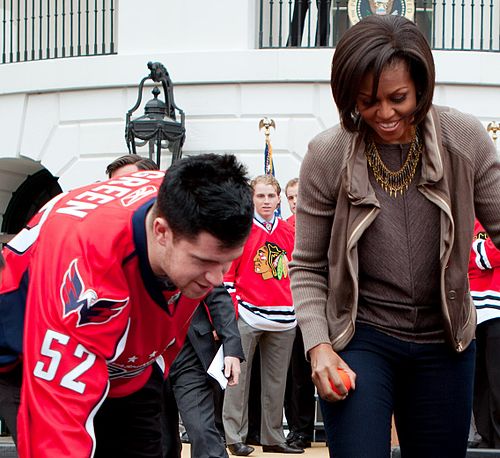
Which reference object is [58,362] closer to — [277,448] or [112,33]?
[277,448]

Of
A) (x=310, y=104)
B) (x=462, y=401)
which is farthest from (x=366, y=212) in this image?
(x=310, y=104)

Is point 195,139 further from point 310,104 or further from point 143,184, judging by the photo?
point 143,184

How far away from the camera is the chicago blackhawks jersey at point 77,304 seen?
11.8ft

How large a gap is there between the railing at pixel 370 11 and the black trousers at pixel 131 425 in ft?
34.9

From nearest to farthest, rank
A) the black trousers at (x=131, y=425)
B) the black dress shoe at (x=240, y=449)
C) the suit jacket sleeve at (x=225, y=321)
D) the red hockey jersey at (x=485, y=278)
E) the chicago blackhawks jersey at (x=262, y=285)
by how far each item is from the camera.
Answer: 1. the black trousers at (x=131, y=425)
2. the suit jacket sleeve at (x=225, y=321)
3. the red hockey jersey at (x=485, y=278)
4. the black dress shoe at (x=240, y=449)
5. the chicago blackhawks jersey at (x=262, y=285)

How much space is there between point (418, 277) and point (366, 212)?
0.25 metres

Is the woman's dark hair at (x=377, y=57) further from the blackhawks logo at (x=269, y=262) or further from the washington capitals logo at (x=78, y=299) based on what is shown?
the blackhawks logo at (x=269, y=262)

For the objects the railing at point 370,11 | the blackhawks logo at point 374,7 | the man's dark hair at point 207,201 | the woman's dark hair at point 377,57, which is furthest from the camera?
the railing at point 370,11

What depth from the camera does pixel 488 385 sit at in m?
8.90

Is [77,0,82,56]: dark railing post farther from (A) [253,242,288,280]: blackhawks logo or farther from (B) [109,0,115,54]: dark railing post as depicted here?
(A) [253,242,288,280]: blackhawks logo

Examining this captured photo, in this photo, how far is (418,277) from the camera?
4098 millimetres

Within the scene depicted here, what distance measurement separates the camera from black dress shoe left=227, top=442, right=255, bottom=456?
30.3ft

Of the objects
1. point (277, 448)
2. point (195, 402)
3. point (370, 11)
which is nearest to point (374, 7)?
point (370, 11)

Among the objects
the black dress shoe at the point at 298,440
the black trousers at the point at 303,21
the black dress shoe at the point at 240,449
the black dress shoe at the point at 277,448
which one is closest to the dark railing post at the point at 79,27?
the black trousers at the point at 303,21
